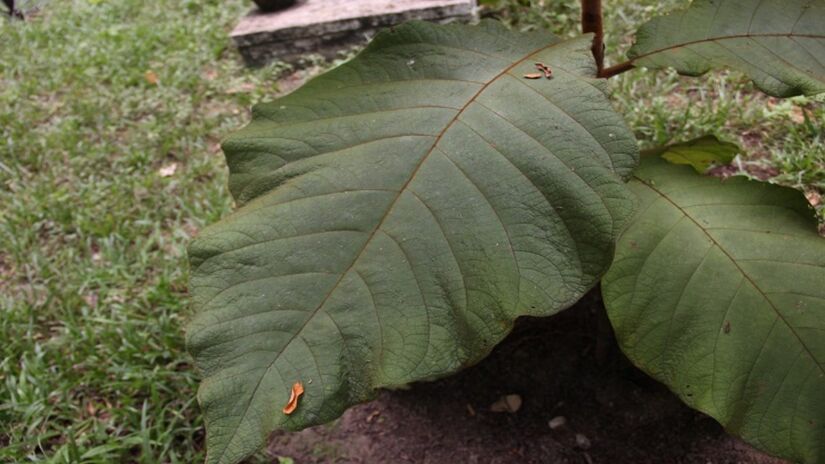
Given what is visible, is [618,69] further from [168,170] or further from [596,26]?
[168,170]

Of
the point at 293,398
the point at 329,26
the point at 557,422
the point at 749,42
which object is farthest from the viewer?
the point at 329,26

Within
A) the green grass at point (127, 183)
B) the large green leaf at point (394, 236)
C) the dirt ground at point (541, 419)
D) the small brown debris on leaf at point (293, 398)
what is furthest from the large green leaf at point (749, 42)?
the green grass at point (127, 183)

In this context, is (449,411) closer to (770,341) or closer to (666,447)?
(666,447)

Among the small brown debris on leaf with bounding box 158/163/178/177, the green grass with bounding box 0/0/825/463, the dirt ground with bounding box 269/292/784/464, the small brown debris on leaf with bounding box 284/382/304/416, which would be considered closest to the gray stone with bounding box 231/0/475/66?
the green grass with bounding box 0/0/825/463

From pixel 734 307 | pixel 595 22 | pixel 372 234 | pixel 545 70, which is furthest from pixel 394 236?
pixel 595 22

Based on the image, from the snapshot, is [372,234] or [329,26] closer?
[372,234]

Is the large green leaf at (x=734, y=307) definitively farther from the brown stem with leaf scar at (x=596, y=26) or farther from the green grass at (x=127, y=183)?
the green grass at (x=127, y=183)

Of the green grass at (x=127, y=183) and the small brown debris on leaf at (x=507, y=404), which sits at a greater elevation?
the green grass at (x=127, y=183)
